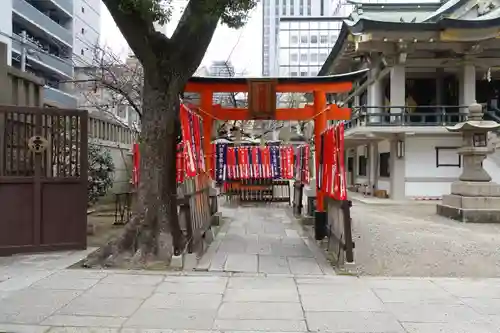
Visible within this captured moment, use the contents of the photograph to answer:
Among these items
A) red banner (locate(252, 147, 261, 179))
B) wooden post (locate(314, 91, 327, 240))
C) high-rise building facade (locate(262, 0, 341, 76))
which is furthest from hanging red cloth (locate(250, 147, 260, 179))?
high-rise building facade (locate(262, 0, 341, 76))

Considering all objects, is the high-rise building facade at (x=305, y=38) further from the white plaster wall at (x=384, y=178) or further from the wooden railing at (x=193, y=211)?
the wooden railing at (x=193, y=211)

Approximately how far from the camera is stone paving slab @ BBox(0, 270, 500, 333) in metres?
4.48

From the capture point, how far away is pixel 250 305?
5.15m

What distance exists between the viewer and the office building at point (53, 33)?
3088 centimetres

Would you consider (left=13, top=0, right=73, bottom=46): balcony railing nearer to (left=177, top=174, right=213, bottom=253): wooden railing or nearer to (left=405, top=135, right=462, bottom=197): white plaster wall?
(left=405, top=135, right=462, bottom=197): white plaster wall

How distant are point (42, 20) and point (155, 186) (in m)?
34.7

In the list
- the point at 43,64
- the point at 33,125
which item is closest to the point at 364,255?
the point at 33,125

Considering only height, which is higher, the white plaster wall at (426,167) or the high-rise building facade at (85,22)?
the high-rise building facade at (85,22)

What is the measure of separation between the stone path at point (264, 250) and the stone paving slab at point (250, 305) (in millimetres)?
542

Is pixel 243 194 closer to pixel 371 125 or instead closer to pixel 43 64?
pixel 371 125

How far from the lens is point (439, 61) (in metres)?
20.0

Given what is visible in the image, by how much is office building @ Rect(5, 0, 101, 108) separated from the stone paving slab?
83.4ft

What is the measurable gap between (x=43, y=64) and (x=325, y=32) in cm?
5426

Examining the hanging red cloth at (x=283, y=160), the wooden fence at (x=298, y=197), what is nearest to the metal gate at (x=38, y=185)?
the wooden fence at (x=298, y=197)
